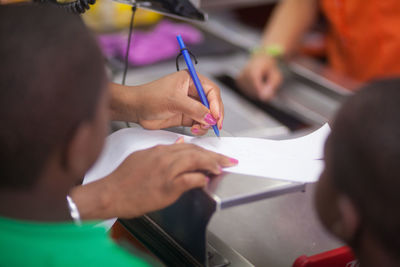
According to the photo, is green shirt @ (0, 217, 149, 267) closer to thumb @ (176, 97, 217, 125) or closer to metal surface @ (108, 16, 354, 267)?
metal surface @ (108, 16, 354, 267)

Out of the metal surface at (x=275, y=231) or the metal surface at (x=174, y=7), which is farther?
the metal surface at (x=174, y=7)

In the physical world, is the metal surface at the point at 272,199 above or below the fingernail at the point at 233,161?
below

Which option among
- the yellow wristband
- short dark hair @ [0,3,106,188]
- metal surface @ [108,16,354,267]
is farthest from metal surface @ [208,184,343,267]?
the yellow wristband

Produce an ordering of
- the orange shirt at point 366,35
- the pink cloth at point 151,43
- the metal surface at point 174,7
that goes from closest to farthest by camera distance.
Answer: the metal surface at point 174,7 < the pink cloth at point 151,43 < the orange shirt at point 366,35

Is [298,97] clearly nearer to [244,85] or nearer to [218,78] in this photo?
[244,85]

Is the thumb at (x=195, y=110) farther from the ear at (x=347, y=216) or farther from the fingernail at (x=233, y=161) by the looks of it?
the ear at (x=347, y=216)

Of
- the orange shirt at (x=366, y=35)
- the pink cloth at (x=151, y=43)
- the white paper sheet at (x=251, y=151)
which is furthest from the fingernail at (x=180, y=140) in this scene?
the orange shirt at (x=366, y=35)

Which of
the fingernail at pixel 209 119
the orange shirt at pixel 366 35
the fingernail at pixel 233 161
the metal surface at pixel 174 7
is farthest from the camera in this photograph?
the orange shirt at pixel 366 35

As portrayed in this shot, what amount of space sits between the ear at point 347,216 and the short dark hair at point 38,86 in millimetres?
375

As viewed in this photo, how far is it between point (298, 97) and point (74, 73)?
122cm

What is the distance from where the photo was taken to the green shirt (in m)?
0.64

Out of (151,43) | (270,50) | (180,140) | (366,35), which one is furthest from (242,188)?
(366,35)

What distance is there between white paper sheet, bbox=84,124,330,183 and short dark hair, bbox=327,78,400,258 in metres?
0.22

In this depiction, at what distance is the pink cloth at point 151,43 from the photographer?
5.99ft
